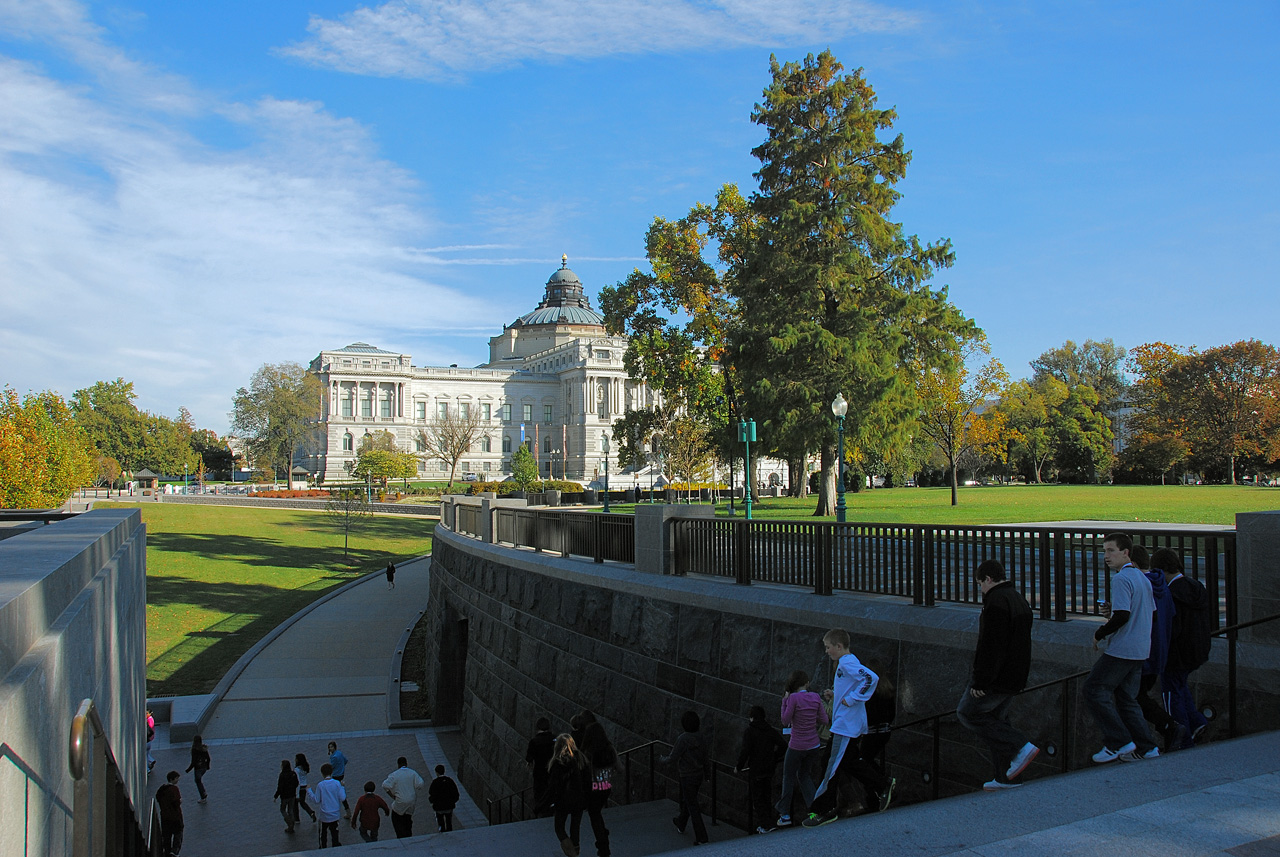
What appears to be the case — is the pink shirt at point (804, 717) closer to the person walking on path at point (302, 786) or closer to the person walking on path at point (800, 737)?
the person walking on path at point (800, 737)

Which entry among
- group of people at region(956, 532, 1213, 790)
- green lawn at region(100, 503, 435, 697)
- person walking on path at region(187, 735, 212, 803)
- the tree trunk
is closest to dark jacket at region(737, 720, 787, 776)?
group of people at region(956, 532, 1213, 790)

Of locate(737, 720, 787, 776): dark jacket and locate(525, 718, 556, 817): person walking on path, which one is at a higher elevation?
locate(737, 720, 787, 776): dark jacket

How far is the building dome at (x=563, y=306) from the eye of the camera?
13712 cm

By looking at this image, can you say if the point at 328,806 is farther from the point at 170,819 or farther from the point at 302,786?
the point at 170,819

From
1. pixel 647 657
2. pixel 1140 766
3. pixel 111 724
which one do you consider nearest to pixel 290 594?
pixel 647 657

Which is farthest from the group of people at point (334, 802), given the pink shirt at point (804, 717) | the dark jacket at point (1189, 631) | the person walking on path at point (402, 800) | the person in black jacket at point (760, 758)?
the dark jacket at point (1189, 631)

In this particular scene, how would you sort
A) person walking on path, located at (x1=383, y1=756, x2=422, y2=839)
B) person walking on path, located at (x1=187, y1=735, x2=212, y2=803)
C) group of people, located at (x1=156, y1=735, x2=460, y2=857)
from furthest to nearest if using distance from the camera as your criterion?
person walking on path, located at (x1=187, y1=735, x2=212, y2=803)
person walking on path, located at (x1=383, y1=756, x2=422, y2=839)
group of people, located at (x1=156, y1=735, x2=460, y2=857)

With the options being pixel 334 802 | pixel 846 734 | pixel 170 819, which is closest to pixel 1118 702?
pixel 846 734

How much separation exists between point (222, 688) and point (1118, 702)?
21.3 metres

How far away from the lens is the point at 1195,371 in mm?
58344

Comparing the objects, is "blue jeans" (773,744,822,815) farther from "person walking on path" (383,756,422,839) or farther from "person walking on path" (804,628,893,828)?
"person walking on path" (383,756,422,839)

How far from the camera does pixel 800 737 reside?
672 cm

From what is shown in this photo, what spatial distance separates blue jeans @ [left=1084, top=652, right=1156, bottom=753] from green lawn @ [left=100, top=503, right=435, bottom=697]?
21.4 meters

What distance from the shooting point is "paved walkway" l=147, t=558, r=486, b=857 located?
14109 mm
